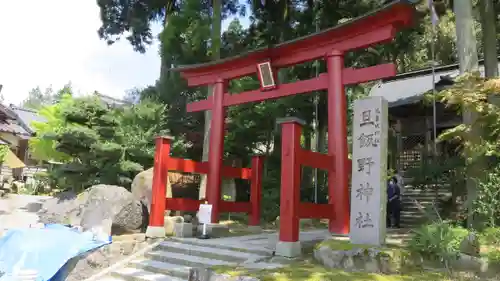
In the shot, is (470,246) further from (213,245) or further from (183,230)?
(183,230)

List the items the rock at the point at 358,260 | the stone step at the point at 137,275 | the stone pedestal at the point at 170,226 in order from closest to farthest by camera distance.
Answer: the rock at the point at 358,260
the stone step at the point at 137,275
the stone pedestal at the point at 170,226

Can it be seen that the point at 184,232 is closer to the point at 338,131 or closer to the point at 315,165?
the point at 315,165

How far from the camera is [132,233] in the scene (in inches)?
437

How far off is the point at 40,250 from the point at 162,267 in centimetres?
235

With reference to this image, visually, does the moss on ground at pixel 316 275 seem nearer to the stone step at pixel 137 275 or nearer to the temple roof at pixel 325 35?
the stone step at pixel 137 275

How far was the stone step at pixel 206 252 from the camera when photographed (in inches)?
313

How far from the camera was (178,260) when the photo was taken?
27.2 ft

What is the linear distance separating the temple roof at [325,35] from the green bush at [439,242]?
14.5ft

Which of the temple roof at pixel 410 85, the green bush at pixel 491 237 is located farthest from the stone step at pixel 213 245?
the temple roof at pixel 410 85

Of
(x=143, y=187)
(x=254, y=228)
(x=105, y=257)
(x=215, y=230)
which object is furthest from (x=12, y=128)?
(x=215, y=230)

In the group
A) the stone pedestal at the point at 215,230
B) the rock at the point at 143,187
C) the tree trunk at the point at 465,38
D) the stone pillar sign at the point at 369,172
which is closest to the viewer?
the stone pillar sign at the point at 369,172

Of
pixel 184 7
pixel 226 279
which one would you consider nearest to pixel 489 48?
pixel 226 279

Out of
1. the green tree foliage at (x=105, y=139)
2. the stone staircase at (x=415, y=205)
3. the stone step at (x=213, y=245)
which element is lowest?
the stone step at (x=213, y=245)

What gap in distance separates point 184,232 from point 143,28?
11316mm
